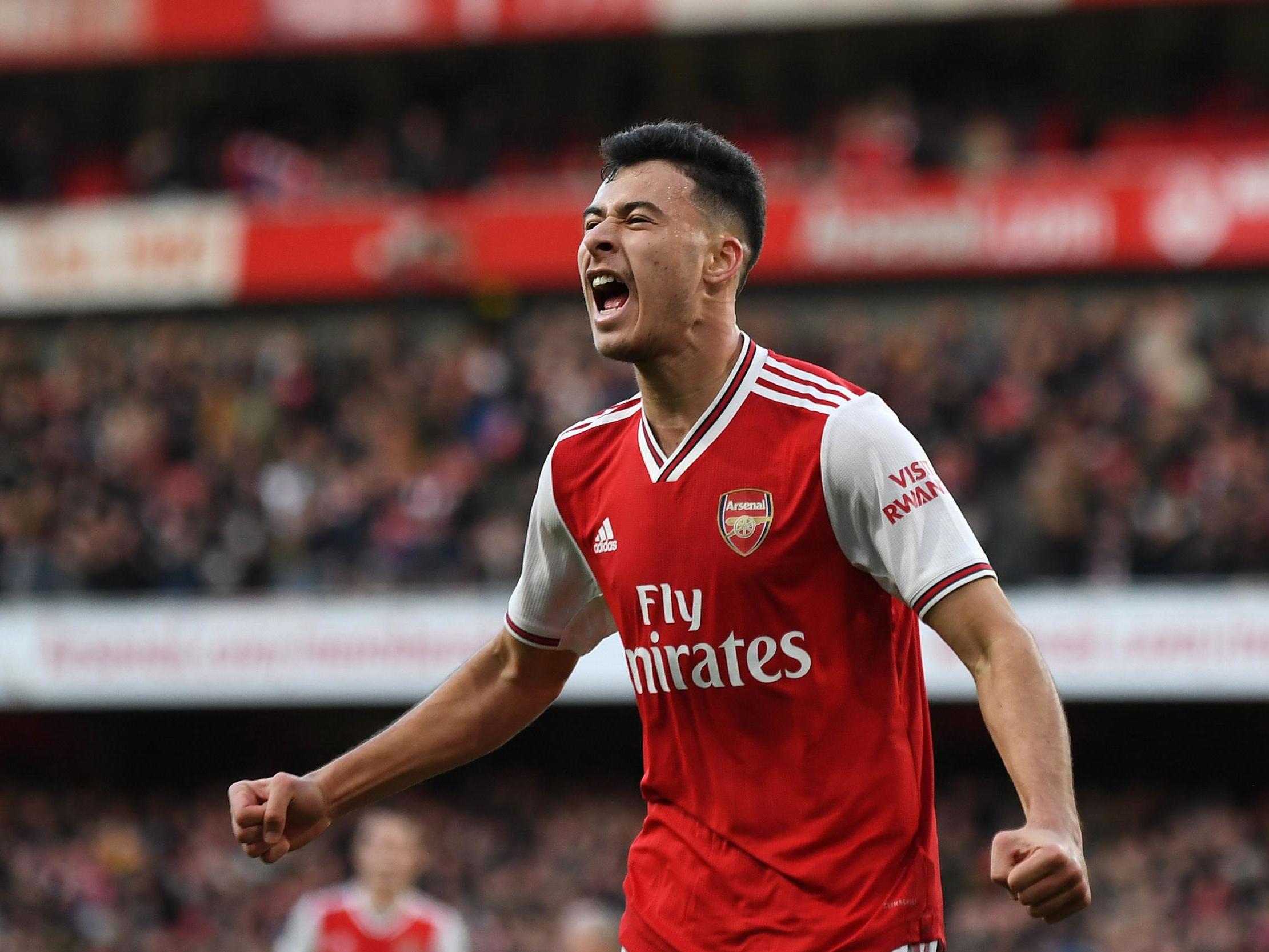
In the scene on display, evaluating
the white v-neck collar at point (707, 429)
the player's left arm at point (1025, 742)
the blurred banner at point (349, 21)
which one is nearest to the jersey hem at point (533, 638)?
the white v-neck collar at point (707, 429)

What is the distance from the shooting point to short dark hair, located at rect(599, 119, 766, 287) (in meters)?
3.69

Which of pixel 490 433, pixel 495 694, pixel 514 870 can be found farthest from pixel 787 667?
pixel 490 433

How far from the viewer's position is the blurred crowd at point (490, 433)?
13.7 m

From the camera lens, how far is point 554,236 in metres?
19.5

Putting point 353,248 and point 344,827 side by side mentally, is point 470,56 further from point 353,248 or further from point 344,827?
point 344,827

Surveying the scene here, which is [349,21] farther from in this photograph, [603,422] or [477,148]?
[603,422]

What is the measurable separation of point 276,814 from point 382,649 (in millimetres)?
11912

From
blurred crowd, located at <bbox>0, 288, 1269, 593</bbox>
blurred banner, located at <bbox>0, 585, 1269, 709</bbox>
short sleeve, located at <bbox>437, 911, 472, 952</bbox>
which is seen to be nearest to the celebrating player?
short sleeve, located at <bbox>437, 911, 472, 952</bbox>

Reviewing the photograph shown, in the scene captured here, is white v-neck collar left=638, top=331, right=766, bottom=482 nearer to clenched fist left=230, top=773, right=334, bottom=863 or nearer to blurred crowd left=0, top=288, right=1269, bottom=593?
clenched fist left=230, top=773, right=334, bottom=863

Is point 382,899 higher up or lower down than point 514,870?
higher up

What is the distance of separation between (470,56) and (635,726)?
885cm

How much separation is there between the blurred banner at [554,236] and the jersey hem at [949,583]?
1539cm

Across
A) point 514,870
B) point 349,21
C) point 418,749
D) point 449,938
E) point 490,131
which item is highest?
point 349,21

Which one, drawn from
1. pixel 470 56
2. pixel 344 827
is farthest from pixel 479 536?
pixel 470 56
